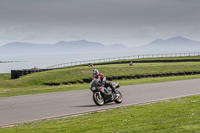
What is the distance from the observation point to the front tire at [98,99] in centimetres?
1359

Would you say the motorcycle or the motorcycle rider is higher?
the motorcycle rider

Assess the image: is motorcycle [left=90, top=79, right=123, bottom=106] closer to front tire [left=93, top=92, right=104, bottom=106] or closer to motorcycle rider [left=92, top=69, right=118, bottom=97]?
front tire [left=93, top=92, right=104, bottom=106]

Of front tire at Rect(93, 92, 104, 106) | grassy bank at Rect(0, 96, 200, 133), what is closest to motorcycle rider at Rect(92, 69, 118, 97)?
front tire at Rect(93, 92, 104, 106)

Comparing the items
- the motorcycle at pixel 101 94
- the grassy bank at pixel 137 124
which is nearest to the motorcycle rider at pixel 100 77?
the motorcycle at pixel 101 94

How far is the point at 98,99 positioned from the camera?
13.8 m

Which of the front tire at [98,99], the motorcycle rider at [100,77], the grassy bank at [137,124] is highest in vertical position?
the motorcycle rider at [100,77]

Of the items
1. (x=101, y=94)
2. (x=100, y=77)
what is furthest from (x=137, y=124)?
(x=101, y=94)

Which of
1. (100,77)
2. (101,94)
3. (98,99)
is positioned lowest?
(98,99)

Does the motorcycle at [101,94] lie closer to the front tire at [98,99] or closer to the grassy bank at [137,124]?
the front tire at [98,99]

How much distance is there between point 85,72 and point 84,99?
19644 mm

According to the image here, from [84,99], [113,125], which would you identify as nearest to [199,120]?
[113,125]

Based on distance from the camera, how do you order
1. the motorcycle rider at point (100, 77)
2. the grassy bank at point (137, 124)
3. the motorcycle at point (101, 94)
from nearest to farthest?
the grassy bank at point (137, 124)
the motorcycle rider at point (100, 77)
the motorcycle at point (101, 94)

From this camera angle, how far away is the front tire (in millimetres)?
13594

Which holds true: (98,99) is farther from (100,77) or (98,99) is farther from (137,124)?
(137,124)
